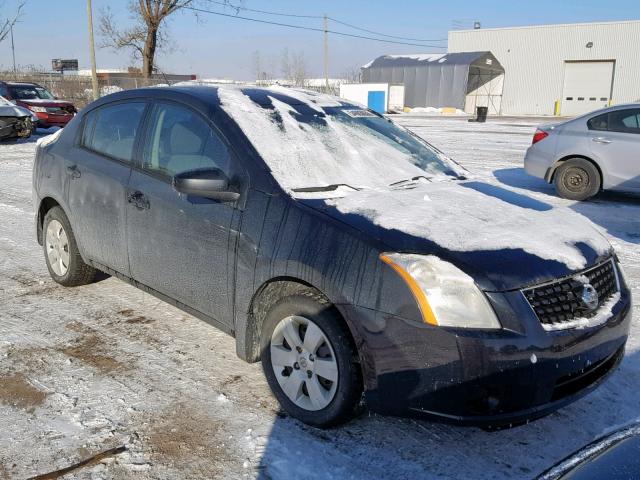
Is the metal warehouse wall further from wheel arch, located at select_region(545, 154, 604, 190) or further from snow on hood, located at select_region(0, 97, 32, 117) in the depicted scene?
snow on hood, located at select_region(0, 97, 32, 117)

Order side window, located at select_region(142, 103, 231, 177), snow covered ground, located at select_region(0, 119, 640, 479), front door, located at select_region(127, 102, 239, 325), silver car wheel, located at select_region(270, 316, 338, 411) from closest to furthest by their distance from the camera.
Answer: snow covered ground, located at select_region(0, 119, 640, 479), silver car wheel, located at select_region(270, 316, 338, 411), front door, located at select_region(127, 102, 239, 325), side window, located at select_region(142, 103, 231, 177)

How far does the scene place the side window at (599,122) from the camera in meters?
8.84

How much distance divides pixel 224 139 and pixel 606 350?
7.52 feet

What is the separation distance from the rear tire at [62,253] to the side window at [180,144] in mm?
1331

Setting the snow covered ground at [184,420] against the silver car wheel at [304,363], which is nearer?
the snow covered ground at [184,420]

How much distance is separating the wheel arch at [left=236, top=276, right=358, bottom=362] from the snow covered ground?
0.28 m

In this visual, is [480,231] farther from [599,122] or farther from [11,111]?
[11,111]

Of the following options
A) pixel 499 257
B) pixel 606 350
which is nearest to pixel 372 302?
pixel 499 257

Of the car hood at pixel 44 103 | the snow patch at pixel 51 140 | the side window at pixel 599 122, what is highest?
the car hood at pixel 44 103

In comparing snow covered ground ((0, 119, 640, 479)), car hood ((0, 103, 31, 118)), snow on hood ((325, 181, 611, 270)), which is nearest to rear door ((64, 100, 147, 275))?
snow covered ground ((0, 119, 640, 479))

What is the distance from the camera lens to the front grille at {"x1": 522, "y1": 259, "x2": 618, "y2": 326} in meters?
2.52

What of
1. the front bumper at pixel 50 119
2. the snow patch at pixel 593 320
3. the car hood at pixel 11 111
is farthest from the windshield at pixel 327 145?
the front bumper at pixel 50 119

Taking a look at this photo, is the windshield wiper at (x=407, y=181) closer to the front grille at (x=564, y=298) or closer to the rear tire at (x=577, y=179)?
the front grille at (x=564, y=298)

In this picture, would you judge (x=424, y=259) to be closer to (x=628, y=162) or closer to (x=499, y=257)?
(x=499, y=257)
